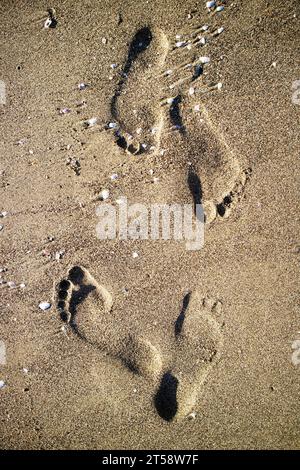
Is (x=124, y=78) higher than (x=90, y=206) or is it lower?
higher

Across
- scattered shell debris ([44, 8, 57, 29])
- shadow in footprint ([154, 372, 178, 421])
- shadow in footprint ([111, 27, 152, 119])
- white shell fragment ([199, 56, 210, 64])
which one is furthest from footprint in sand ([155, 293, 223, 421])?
scattered shell debris ([44, 8, 57, 29])

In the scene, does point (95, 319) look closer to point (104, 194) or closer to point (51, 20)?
point (104, 194)

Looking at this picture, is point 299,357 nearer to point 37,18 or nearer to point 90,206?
point 90,206

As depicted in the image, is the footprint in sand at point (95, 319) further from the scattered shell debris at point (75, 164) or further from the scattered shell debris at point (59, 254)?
the scattered shell debris at point (75, 164)

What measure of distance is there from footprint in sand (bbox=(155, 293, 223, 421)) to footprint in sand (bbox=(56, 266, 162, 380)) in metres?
0.18

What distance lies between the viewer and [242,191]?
2568mm

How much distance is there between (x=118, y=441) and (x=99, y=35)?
287 cm

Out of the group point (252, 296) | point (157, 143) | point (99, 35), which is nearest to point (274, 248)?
point (252, 296)

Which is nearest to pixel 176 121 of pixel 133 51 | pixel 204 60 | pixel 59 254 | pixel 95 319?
pixel 204 60

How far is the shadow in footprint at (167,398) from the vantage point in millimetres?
2559

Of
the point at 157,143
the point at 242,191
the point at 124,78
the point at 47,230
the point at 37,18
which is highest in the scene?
the point at 37,18

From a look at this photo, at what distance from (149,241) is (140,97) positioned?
1.03 meters

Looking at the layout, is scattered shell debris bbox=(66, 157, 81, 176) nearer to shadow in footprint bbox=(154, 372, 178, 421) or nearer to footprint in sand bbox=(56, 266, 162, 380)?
footprint in sand bbox=(56, 266, 162, 380)

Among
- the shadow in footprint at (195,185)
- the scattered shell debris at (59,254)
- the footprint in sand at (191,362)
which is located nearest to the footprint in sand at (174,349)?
the footprint in sand at (191,362)
